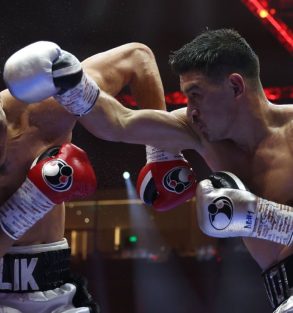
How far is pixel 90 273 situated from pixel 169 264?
0.81 metres

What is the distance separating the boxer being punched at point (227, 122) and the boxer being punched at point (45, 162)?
0.09m

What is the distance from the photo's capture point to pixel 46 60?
5.27 feet

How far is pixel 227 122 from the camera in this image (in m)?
1.88

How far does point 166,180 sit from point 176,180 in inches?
1.2

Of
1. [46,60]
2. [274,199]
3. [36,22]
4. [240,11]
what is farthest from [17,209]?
[240,11]

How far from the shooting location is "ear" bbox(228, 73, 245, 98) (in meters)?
1.87

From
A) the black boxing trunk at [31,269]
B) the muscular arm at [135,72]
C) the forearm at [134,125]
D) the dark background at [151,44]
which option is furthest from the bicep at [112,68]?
the dark background at [151,44]

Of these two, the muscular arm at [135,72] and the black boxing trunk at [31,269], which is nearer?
the black boxing trunk at [31,269]

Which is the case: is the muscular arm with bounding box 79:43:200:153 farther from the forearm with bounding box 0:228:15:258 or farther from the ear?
the forearm with bounding box 0:228:15:258

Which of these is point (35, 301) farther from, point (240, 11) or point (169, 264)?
point (169, 264)

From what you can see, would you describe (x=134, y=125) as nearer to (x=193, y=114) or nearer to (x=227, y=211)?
(x=193, y=114)

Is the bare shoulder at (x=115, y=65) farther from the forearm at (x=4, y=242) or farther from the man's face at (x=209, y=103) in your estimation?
the forearm at (x=4, y=242)

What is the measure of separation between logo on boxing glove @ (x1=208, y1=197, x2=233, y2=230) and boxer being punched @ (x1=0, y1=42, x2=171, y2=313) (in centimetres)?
36

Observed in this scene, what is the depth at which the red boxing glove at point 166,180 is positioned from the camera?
2074 millimetres
